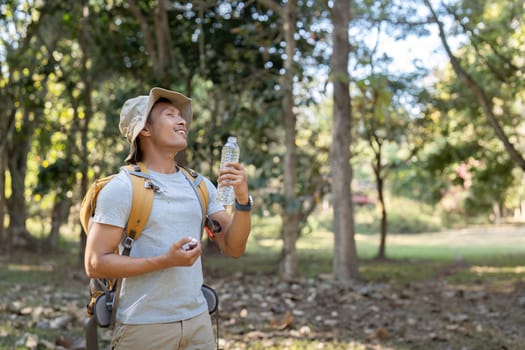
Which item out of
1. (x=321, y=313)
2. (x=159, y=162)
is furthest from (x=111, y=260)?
(x=321, y=313)

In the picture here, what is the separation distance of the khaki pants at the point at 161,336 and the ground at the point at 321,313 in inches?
61.0

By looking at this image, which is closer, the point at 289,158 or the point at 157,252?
the point at 157,252

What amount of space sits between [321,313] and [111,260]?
5.62 metres

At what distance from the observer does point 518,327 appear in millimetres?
7082

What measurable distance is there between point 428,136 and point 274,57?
205 inches

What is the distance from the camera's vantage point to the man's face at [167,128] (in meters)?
2.68

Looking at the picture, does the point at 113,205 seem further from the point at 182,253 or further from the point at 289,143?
the point at 289,143

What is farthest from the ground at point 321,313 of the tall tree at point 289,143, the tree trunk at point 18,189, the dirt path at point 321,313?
the tree trunk at point 18,189

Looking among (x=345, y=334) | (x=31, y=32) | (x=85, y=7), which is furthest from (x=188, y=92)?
Answer: (x=345, y=334)

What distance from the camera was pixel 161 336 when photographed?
8.27ft

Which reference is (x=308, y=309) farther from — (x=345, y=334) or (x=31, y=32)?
(x=31, y=32)

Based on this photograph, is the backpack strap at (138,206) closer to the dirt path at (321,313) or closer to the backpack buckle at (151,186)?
the backpack buckle at (151,186)

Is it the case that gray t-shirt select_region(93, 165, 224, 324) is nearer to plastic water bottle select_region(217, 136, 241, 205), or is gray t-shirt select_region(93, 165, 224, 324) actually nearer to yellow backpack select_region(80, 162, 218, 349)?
yellow backpack select_region(80, 162, 218, 349)

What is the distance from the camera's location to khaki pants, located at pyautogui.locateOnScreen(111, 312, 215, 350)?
2520mm
